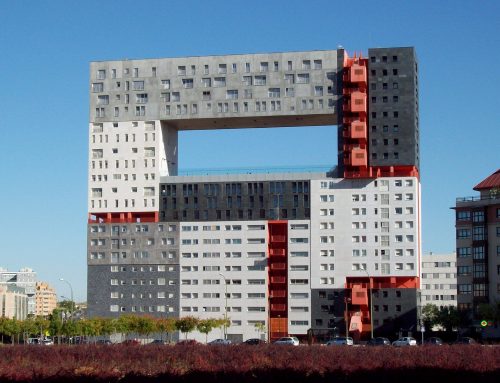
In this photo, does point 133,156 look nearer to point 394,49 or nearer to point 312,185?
point 312,185

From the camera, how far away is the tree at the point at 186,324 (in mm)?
151125

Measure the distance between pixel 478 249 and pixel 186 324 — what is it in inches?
1849

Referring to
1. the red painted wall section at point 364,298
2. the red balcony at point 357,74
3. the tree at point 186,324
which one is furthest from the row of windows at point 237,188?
the tree at point 186,324

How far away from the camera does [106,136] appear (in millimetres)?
166125

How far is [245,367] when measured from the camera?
3988 cm

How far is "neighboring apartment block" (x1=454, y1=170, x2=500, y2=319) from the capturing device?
508 feet

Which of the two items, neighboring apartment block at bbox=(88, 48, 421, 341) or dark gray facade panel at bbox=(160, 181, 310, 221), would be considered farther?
dark gray facade panel at bbox=(160, 181, 310, 221)

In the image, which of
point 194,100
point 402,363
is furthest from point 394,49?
point 402,363

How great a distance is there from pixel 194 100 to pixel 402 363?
12249cm

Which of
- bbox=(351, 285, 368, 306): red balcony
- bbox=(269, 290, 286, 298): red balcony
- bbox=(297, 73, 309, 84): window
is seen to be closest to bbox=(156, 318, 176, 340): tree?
bbox=(269, 290, 286, 298): red balcony

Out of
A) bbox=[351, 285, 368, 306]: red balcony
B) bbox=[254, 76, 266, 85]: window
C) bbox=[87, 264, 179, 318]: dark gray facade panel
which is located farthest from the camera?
bbox=[87, 264, 179, 318]: dark gray facade panel

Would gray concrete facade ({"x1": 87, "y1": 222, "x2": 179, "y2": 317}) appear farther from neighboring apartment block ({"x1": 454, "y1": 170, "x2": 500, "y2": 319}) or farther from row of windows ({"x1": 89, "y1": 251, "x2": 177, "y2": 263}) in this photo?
neighboring apartment block ({"x1": 454, "y1": 170, "x2": 500, "y2": 319})

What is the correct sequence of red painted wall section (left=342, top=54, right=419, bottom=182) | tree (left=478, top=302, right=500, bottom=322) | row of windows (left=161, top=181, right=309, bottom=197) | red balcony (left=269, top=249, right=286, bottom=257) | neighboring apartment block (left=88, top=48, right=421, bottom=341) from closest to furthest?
tree (left=478, top=302, right=500, bottom=322) → red painted wall section (left=342, top=54, right=419, bottom=182) → neighboring apartment block (left=88, top=48, right=421, bottom=341) → row of windows (left=161, top=181, right=309, bottom=197) → red balcony (left=269, top=249, right=286, bottom=257)

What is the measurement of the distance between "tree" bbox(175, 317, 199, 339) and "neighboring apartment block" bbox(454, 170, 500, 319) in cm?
4243
